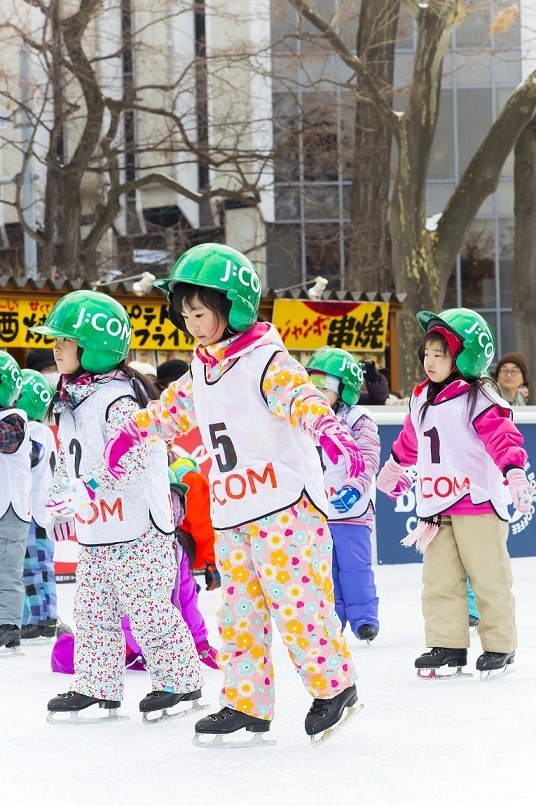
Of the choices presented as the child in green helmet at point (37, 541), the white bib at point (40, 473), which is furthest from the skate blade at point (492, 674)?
the white bib at point (40, 473)

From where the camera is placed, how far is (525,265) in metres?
17.6

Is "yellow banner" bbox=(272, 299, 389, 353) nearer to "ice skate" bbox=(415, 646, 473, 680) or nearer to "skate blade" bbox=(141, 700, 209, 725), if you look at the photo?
"ice skate" bbox=(415, 646, 473, 680)

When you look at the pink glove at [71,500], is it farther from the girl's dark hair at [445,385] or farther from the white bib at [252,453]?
the girl's dark hair at [445,385]

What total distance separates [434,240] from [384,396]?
4004mm

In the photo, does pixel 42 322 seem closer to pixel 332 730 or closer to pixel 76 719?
pixel 76 719

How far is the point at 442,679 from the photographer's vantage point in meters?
5.27

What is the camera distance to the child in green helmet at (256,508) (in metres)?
3.90

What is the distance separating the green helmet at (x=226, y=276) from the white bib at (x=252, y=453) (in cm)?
13

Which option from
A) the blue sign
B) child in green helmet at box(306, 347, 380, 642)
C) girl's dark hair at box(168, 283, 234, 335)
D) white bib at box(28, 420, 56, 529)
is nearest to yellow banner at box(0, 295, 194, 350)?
the blue sign

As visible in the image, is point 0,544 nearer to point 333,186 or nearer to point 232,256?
point 232,256

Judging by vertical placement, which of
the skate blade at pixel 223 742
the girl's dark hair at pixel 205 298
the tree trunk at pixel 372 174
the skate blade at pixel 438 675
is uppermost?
the tree trunk at pixel 372 174

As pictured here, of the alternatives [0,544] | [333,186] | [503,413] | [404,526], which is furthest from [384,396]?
[333,186]

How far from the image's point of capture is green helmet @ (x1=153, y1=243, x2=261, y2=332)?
396 centimetres

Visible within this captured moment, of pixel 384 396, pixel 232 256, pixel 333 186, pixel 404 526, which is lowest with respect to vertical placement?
pixel 404 526
